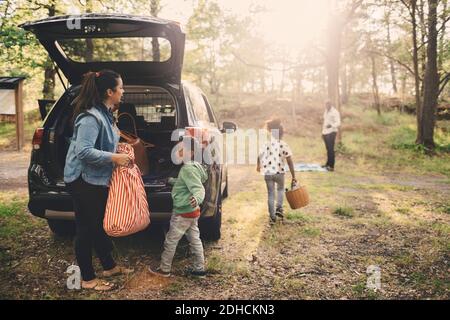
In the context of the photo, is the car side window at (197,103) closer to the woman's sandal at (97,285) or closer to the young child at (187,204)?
the young child at (187,204)

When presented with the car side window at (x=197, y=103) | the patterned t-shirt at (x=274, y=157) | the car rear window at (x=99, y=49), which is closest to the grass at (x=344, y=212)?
the patterned t-shirt at (x=274, y=157)

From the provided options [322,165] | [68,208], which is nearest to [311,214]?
[68,208]

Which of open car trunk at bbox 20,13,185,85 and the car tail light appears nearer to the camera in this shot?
open car trunk at bbox 20,13,185,85

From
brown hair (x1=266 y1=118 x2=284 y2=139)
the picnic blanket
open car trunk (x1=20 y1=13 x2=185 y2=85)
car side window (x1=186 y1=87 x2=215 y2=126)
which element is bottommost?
the picnic blanket

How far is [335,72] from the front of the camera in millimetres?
13977

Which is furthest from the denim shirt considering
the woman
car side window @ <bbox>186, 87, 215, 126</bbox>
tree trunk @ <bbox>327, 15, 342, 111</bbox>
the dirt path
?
tree trunk @ <bbox>327, 15, 342, 111</bbox>

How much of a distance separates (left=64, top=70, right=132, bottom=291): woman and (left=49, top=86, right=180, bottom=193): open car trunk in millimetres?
624

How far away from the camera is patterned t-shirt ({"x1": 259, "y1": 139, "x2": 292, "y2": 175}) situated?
551 centimetres

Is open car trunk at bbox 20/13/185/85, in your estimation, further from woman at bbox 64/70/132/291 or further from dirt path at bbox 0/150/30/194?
A: dirt path at bbox 0/150/30/194

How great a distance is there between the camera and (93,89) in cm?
331

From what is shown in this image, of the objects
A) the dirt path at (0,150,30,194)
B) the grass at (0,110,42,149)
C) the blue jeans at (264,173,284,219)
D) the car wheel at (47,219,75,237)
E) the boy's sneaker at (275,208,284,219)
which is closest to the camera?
the car wheel at (47,219,75,237)

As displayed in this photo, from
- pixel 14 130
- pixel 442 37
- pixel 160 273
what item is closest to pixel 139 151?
pixel 160 273

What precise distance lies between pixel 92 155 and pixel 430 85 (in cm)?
1391
